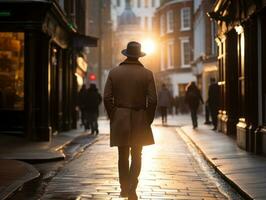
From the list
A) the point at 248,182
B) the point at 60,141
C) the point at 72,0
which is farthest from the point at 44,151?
the point at 72,0

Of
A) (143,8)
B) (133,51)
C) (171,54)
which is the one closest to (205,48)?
(171,54)

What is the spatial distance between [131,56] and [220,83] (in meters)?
15.0

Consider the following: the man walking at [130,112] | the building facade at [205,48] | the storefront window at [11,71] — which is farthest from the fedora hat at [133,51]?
the building facade at [205,48]

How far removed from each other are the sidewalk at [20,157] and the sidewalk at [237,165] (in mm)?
3117

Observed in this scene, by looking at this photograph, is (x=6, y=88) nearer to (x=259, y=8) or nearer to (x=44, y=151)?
(x=44, y=151)

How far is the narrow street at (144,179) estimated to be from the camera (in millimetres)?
8875

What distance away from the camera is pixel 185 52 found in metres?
60.2

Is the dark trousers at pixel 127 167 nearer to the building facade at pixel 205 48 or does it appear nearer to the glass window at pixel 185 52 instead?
the building facade at pixel 205 48

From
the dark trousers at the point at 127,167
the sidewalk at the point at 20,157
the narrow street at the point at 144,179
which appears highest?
the dark trousers at the point at 127,167

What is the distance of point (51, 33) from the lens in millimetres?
20125

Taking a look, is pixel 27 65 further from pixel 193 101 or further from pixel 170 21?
pixel 170 21

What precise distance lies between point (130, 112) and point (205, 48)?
3653 centimetres

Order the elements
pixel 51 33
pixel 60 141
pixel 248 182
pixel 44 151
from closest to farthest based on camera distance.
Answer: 1. pixel 248 182
2. pixel 44 151
3. pixel 60 141
4. pixel 51 33

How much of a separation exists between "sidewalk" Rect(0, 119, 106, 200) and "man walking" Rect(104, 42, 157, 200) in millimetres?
1618
